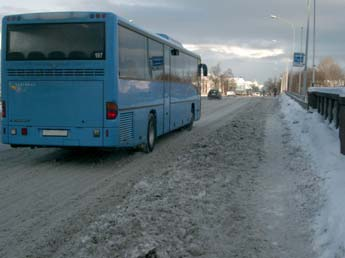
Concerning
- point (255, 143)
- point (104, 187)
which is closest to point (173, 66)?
point (255, 143)

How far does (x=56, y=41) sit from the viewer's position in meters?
10.2

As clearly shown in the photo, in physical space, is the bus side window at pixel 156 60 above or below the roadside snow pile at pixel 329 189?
above

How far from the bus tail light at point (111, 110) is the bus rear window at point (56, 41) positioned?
3.17ft

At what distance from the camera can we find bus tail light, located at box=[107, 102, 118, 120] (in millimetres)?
10039

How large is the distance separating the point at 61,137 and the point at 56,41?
197 cm

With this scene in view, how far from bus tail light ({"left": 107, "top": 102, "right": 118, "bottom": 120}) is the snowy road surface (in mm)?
1101

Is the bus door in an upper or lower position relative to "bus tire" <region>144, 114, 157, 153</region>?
upper

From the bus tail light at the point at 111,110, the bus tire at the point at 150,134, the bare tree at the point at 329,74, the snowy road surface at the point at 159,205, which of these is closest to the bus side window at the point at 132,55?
the bus tail light at the point at 111,110

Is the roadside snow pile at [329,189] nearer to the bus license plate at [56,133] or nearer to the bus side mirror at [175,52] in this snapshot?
A: the bus license plate at [56,133]

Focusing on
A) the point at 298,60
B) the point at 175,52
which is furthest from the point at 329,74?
the point at 175,52

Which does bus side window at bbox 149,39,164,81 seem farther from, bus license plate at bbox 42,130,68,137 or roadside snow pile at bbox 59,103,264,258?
roadside snow pile at bbox 59,103,264,258

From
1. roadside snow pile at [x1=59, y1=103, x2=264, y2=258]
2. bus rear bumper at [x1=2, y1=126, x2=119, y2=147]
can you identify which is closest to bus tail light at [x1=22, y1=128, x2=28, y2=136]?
bus rear bumper at [x1=2, y1=126, x2=119, y2=147]

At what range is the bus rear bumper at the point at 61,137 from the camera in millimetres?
10125

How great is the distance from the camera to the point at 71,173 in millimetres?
9852
